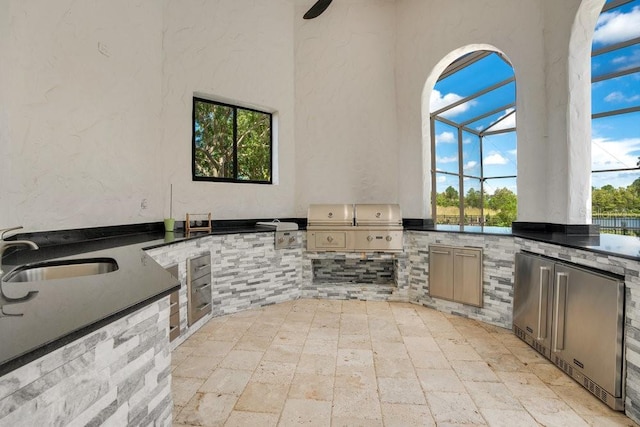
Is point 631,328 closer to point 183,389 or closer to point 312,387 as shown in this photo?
point 312,387

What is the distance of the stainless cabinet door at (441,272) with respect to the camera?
3.38 meters

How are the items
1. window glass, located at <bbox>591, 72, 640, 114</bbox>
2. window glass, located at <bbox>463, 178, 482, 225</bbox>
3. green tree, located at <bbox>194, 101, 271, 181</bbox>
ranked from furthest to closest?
window glass, located at <bbox>463, 178, 482, 225</bbox> < window glass, located at <bbox>591, 72, 640, 114</bbox> < green tree, located at <bbox>194, 101, 271, 181</bbox>

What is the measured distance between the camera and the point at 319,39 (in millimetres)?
4293

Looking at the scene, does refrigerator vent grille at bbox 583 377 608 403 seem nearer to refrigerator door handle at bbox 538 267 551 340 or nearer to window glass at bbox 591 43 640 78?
refrigerator door handle at bbox 538 267 551 340

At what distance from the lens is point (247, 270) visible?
3518 mm

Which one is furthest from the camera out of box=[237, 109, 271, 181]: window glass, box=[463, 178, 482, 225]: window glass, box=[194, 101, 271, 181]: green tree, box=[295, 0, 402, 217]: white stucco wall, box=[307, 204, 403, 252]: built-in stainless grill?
box=[463, 178, 482, 225]: window glass

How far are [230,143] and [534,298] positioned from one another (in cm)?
364

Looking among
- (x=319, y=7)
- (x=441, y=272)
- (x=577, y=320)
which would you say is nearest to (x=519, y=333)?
(x=577, y=320)

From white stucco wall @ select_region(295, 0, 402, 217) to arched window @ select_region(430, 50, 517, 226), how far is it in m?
1.52

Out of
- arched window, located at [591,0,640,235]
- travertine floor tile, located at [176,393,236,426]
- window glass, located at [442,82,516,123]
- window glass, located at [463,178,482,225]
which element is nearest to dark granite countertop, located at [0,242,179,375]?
travertine floor tile, located at [176,393,236,426]

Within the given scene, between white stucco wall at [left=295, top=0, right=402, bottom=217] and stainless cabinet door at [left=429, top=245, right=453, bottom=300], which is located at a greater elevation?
white stucco wall at [left=295, top=0, right=402, bottom=217]

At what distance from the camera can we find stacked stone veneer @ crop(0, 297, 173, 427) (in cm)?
64

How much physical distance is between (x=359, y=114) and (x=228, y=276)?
8.86ft

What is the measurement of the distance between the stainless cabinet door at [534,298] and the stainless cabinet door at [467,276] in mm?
380
